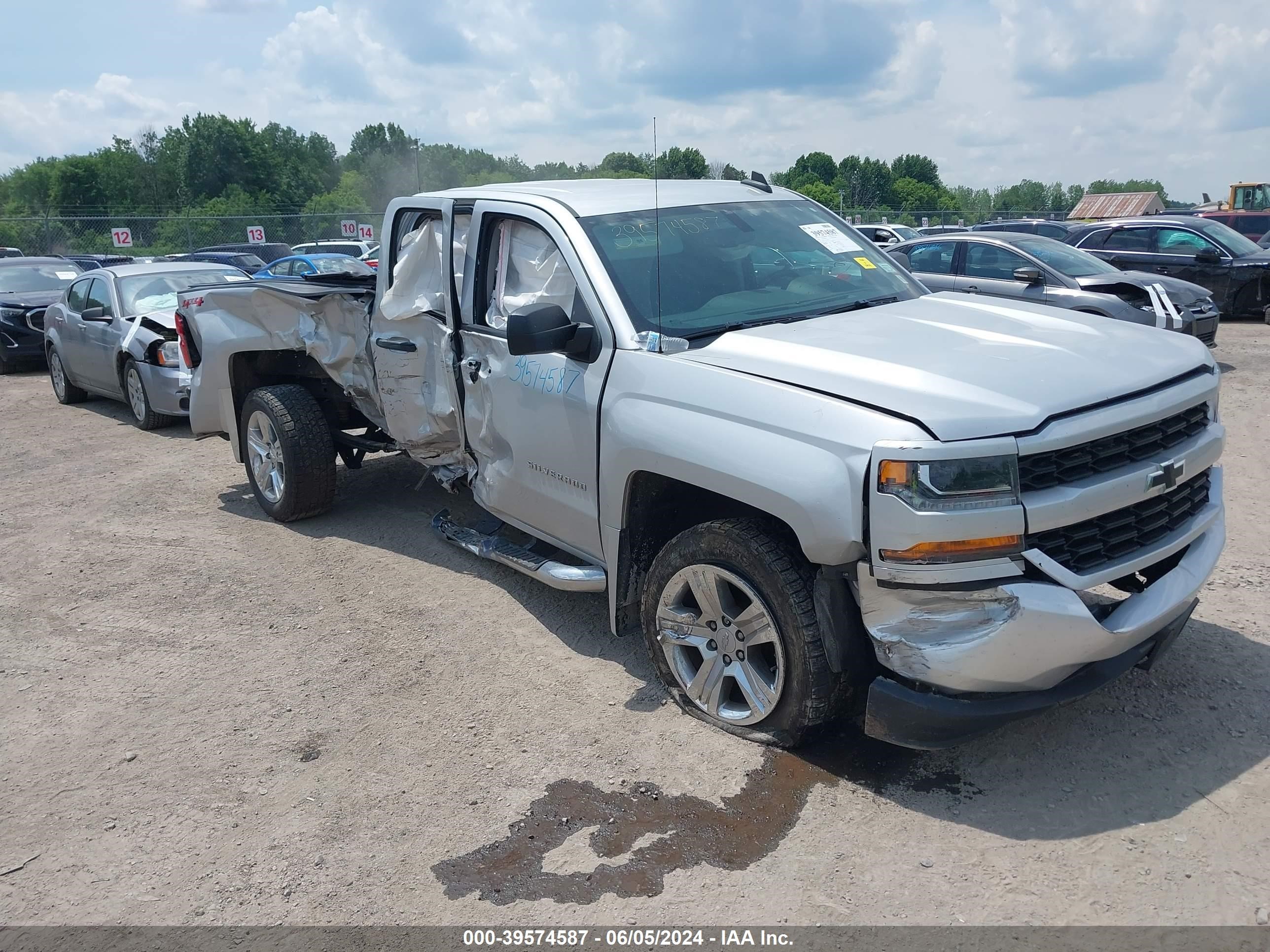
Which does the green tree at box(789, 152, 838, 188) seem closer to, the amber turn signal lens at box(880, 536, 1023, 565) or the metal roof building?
the metal roof building

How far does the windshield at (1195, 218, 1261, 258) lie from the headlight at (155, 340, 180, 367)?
13.7 meters

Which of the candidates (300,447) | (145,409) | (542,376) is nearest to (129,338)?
(145,409)

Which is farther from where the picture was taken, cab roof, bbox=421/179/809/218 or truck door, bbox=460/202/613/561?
cab roof, bbox=421/179/809/218

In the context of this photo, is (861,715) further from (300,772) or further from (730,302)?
(300,772)

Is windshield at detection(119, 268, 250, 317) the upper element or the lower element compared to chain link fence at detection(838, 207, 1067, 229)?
lower

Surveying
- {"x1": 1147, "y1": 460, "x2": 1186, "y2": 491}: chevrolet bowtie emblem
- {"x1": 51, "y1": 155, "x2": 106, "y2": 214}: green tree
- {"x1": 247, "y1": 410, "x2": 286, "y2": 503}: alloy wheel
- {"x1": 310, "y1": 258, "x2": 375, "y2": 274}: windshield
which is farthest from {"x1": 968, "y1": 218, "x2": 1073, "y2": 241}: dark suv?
{"x1": 51, "y1": 155, "x2": 106, "y2": 214}: green tree

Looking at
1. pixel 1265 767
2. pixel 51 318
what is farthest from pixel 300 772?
pixel 51 318

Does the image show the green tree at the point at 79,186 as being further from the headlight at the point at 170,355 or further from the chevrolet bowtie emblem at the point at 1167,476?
the chevrolet bowtie emblem at the point at 1167,476

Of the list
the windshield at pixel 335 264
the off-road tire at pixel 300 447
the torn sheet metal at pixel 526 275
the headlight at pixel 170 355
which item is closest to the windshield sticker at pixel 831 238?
the torn sheet metal at pixel 526 275

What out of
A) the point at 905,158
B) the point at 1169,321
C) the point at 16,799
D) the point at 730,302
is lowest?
the point at 16,799

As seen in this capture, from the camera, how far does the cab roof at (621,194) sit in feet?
15.2

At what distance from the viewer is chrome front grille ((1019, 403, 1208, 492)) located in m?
3.08

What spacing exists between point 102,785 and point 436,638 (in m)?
1.59

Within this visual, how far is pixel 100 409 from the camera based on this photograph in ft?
38.8
